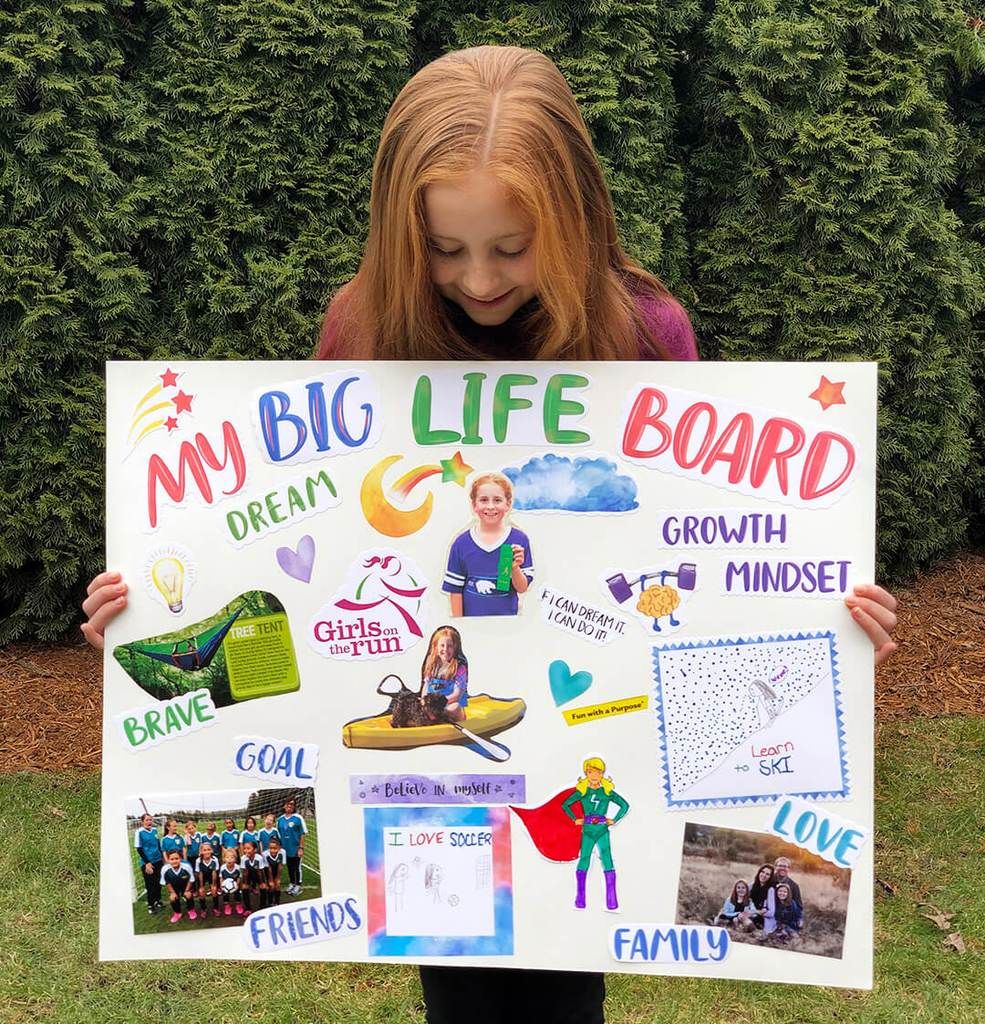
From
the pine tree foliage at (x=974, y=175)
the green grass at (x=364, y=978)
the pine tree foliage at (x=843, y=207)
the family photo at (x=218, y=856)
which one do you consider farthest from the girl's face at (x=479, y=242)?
the pine tree foliage at (x=974, y=175)

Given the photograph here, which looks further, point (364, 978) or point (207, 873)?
point (364, 978)

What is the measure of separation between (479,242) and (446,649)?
59cm

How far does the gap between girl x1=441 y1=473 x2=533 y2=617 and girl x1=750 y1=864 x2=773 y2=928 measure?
518 millimetres

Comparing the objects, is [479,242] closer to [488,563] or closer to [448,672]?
[488,563]

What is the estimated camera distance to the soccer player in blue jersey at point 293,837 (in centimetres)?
154

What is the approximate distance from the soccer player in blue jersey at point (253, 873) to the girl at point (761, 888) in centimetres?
71

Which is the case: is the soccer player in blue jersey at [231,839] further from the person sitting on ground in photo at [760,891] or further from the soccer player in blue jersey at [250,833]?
the person sitting on ground in photo at [760,891]

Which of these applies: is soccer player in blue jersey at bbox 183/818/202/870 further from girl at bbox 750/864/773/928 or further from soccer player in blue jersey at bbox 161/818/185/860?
girl at bbox 750/864/773/928

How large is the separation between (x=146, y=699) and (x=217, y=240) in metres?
2.39

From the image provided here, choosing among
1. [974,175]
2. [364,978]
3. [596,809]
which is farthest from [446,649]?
[974,175]

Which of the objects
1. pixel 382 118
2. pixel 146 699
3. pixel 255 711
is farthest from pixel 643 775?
pixel 382 118

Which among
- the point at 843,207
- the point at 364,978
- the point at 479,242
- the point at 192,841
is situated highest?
the point at 843,207

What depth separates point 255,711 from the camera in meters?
1.54

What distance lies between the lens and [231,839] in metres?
1.55
